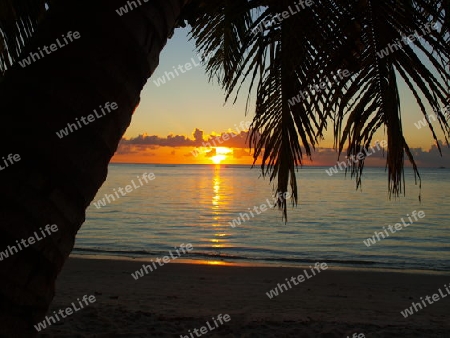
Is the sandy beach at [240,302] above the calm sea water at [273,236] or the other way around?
above

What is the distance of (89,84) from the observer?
4.52ft

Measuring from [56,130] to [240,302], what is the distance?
6.67 meters

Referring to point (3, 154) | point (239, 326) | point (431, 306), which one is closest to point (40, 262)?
point (3, 154)

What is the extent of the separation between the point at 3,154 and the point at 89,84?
32cm

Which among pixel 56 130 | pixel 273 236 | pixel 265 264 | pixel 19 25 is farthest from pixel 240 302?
pixel 273 236

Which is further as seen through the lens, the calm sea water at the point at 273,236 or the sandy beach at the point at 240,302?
the calm sea water at the point at 273,236

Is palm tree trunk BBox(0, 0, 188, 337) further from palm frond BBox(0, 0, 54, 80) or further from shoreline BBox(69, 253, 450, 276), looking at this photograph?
shoreline BBox(69, 253, 450, 276)

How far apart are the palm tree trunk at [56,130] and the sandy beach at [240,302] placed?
4.06m

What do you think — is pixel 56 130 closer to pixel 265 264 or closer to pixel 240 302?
pixel 240 302

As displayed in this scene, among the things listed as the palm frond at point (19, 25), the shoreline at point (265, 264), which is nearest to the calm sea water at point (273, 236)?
the shoreline at point (265, 264)

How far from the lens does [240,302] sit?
7523 millimetres

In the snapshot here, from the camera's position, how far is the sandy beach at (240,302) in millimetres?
5441

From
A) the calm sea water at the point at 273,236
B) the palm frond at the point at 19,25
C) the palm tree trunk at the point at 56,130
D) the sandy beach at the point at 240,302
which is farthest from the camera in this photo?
the calm sea water at the point at 273,236

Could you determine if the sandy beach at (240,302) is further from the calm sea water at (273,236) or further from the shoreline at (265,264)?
the calm sea water at (273,236)
